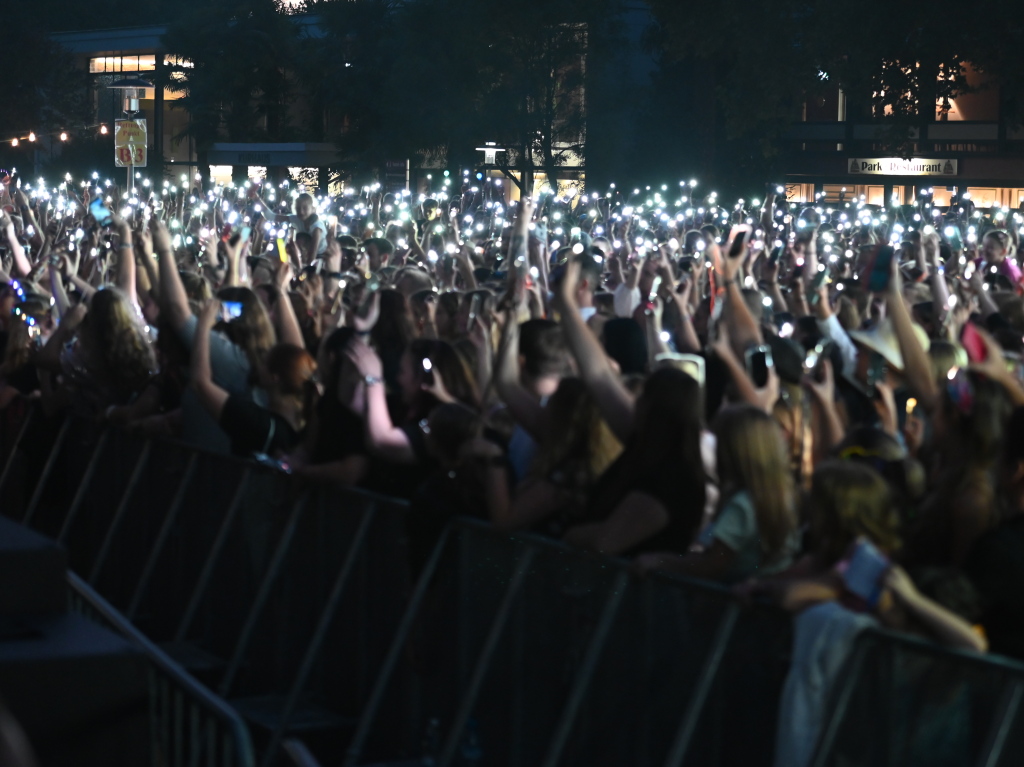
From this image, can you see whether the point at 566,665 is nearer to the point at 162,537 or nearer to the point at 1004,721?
the point at 1004,721

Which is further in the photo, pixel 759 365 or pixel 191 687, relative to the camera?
pixel 759 365

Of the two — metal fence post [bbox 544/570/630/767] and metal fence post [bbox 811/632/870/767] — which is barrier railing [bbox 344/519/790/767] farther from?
metal fence post [bbox 811/632/870/767]

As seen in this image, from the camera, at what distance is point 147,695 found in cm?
312

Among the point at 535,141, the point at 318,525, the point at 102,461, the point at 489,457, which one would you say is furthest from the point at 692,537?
the point at 535,141

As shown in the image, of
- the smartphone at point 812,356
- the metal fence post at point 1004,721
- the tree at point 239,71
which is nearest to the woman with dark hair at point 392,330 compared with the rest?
the smartphone at point 812,356

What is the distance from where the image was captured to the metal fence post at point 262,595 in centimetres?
687

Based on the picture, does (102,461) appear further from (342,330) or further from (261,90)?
(261,90)

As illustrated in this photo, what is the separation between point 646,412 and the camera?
524 cm

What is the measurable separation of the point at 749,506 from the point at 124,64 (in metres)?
79.4

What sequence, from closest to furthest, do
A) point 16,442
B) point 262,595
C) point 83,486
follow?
point 262,595, point 83,486, point 16,442

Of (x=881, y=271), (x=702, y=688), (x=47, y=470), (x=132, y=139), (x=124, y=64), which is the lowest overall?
(x=47, y=470)

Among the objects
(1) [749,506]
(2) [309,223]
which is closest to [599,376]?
(1) [749,506]

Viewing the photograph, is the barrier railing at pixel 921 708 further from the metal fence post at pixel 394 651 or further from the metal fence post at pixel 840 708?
the metal fence post at pixel 394 651

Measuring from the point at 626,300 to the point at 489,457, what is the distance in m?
6.10
